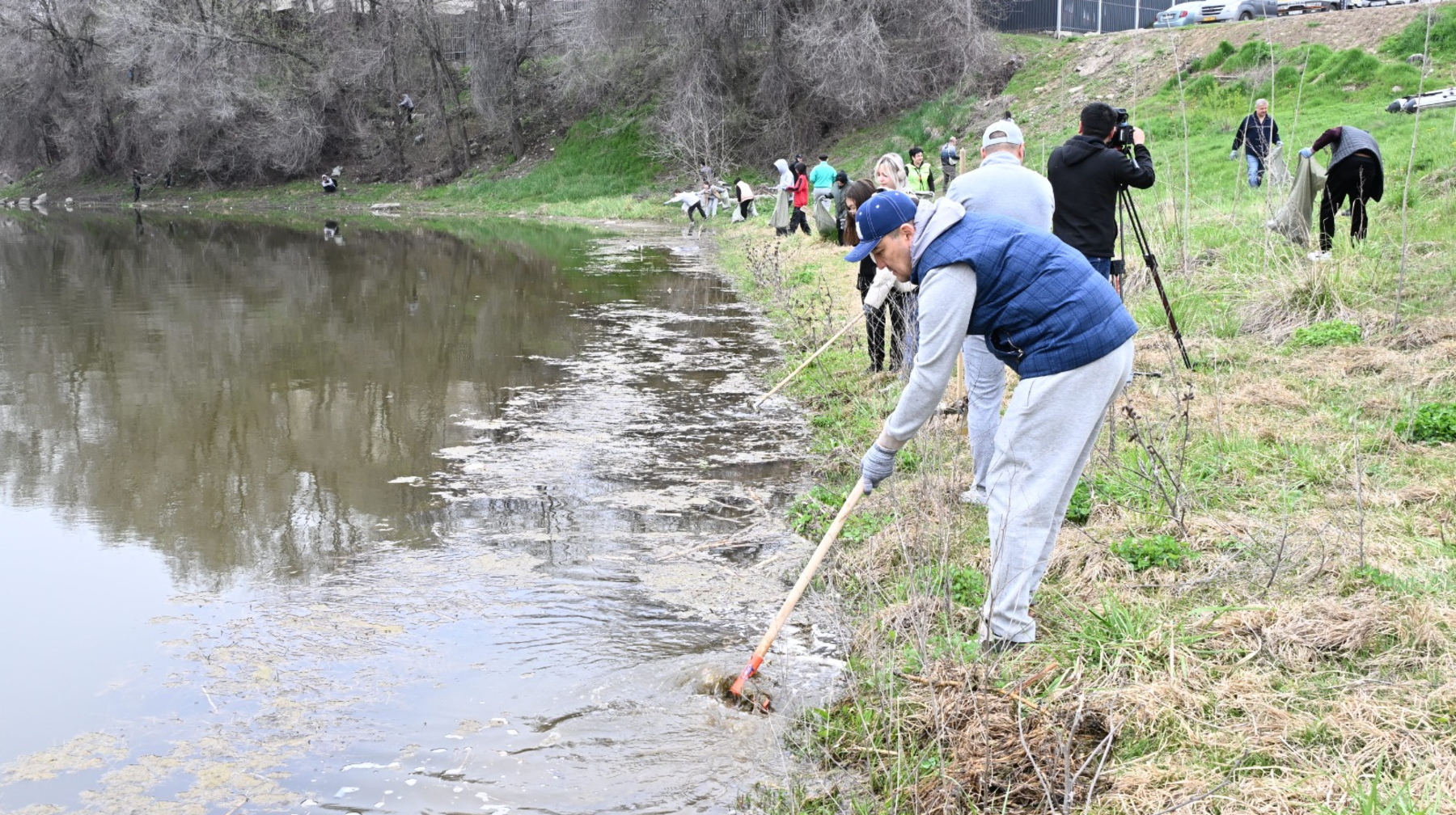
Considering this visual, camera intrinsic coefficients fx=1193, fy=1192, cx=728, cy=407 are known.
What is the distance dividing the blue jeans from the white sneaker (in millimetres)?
10976

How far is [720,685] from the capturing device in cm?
450

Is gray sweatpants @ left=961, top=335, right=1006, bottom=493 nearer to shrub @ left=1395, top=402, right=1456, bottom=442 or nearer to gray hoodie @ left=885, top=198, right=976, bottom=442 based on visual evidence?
gray hoodie @ left=885, top=198, right=976, bottom=442

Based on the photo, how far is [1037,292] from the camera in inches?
146

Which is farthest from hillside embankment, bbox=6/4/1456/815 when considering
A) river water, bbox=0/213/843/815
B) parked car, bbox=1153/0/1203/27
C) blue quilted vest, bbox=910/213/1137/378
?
parked car, bbox=1153/0/1203/27

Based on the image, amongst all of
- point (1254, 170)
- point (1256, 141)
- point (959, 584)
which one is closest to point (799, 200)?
point (1254, 170)

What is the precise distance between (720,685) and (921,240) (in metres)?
1.86

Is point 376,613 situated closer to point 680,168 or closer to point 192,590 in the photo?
point 192,590

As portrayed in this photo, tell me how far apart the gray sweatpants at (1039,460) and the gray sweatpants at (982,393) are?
98 centimetres

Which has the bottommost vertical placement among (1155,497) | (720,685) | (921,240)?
(720,685)

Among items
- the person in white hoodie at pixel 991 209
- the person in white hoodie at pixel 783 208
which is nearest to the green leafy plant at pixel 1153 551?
the person in white hoodie at pixel 991 209

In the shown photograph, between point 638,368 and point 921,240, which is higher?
point 921,240

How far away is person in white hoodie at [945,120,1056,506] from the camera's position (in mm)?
5109

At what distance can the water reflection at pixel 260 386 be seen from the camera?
21.7 feet

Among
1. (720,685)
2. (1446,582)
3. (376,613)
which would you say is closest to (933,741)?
(720,685)
